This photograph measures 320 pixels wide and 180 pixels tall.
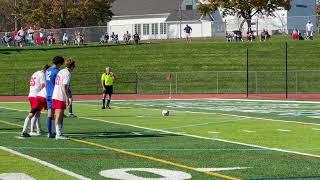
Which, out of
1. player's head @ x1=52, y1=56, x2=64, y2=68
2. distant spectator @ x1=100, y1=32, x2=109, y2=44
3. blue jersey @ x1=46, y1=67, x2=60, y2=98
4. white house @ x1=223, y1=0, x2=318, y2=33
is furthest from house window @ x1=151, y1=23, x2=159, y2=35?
player's head @ x1=52, y1=56, x2=64, y2=68

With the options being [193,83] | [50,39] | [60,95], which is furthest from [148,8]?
[60,95]

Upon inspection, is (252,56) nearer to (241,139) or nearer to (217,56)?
(217,56)

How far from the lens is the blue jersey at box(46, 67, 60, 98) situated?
16.9 metres

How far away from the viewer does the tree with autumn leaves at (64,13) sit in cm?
7731

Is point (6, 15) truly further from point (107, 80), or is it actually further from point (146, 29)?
point (107, 80)

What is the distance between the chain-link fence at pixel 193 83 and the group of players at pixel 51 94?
1138 inches

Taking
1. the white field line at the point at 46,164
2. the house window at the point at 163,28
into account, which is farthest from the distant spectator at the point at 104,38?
the white field line at the point at 46,164

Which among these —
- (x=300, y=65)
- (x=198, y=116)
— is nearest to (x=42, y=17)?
(x=300, y=65)

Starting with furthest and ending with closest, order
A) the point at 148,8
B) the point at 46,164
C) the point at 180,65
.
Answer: the point at 148,8
the point at 180,65
the point at 46,164

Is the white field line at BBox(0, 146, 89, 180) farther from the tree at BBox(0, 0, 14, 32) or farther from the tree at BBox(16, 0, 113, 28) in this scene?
the tree at BBox(0, 0, 14, 32)

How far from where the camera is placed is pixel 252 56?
53500 millimetres

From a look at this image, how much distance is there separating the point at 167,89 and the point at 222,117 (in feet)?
79.8

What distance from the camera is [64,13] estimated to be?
77312 mm

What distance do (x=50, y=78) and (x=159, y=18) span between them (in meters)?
68.7
